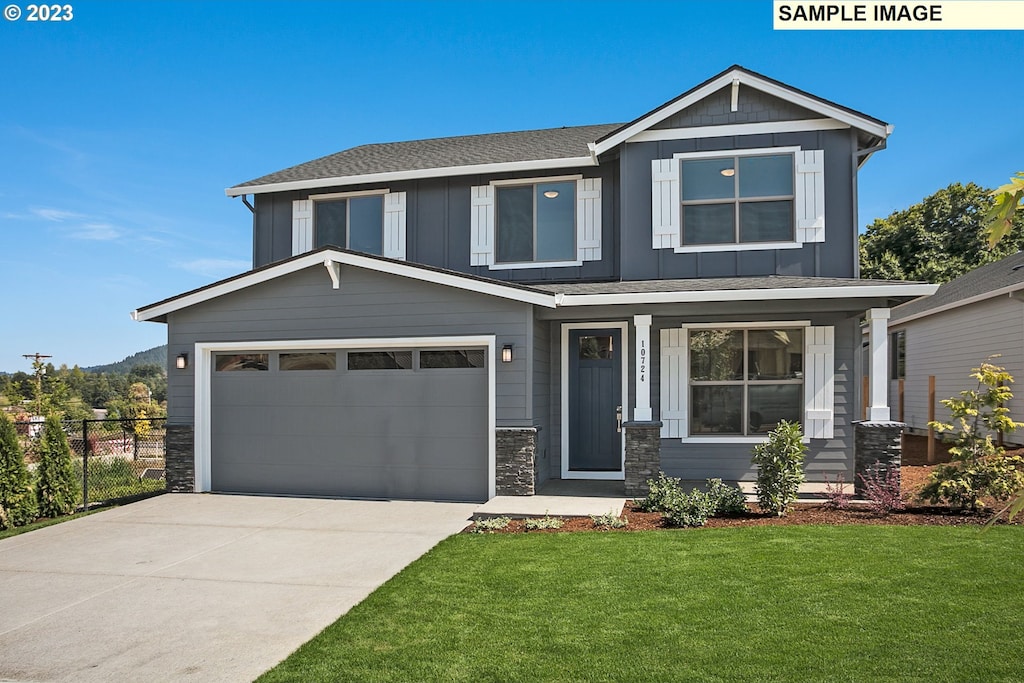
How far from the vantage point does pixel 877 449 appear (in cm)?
939

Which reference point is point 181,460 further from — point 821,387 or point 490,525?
point 821,387

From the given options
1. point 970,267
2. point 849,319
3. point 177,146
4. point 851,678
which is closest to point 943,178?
point 970,267

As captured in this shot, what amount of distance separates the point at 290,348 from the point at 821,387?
771 cm

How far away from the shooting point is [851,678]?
13.1ft

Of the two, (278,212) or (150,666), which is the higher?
(278,212)

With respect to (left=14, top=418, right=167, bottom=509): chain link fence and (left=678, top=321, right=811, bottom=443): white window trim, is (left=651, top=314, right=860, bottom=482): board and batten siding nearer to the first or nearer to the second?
(left=678, top=321, right=811, bottom=443): white window trim

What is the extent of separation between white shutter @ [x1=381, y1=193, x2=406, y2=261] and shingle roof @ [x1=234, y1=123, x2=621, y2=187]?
518 mm

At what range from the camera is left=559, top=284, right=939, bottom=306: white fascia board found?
912 cm

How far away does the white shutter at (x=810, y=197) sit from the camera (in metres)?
10.6

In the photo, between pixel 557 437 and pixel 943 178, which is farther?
pixel 943 178

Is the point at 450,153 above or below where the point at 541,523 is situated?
above

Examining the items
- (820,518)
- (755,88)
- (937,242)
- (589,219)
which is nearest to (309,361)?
(589,219)

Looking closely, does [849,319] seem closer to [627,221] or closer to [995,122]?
[627,221]

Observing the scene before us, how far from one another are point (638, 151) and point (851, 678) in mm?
8631
